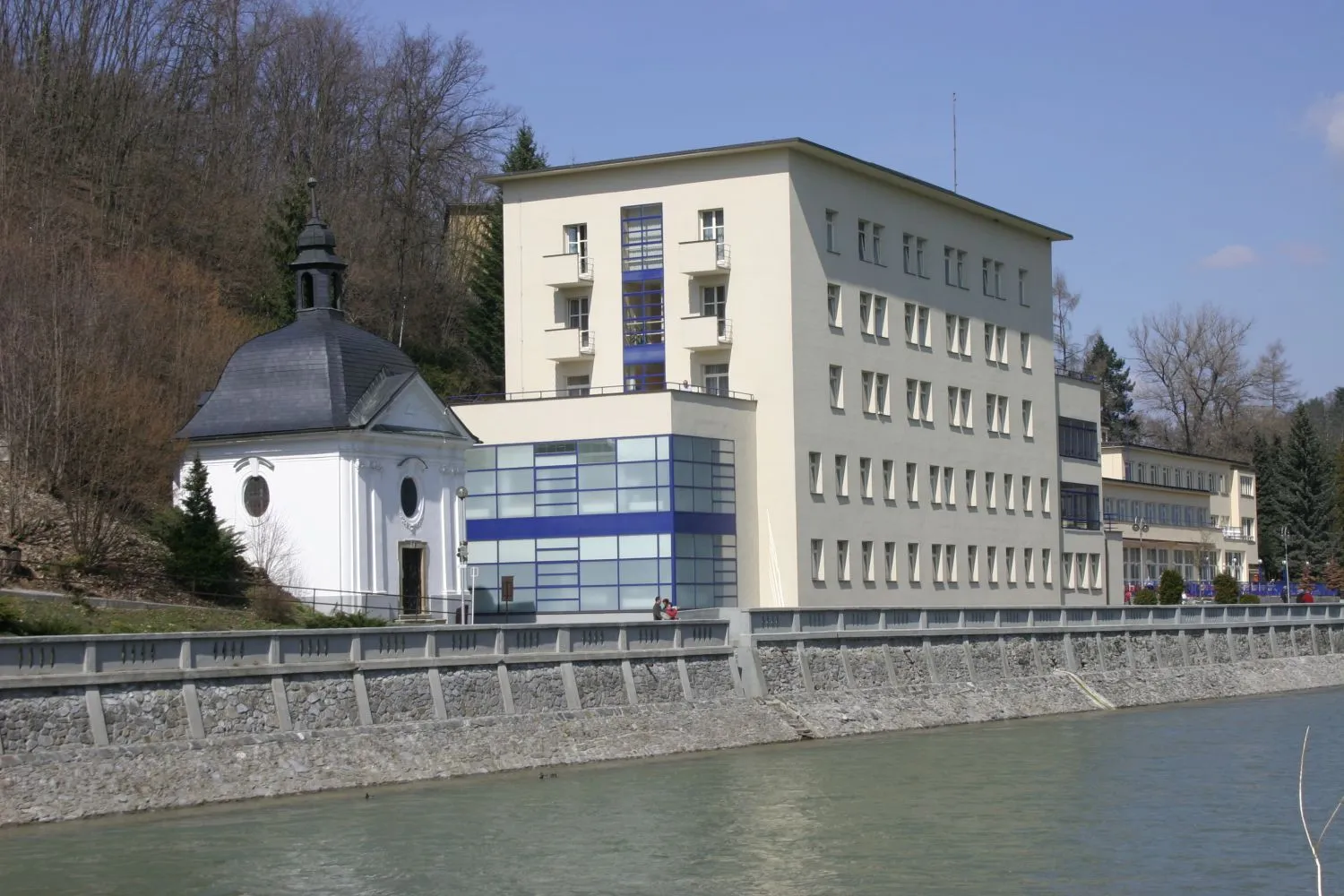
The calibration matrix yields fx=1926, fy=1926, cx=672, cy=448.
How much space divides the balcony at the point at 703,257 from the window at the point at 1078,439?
2449 centimetres

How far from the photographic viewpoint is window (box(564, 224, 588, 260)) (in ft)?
228

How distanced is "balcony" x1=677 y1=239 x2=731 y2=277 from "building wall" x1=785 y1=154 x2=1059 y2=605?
99.6 inches

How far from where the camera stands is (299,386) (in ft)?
178

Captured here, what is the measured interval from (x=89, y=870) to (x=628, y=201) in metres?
46.4

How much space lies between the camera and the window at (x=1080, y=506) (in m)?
84.2

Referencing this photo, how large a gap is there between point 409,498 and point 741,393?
1534cm

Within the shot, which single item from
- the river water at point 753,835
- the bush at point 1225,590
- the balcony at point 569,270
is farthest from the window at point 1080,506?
the river water at point 753,835

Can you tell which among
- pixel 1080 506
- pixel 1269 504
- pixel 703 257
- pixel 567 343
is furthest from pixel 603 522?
pixel 1269 504

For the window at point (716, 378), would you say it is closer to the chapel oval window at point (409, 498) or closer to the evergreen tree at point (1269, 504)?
the chapel oval window at point (409, 498)

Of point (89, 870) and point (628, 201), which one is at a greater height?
point (628, 201)

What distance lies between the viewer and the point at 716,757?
40.6m

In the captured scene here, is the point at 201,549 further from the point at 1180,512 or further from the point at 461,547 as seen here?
the point at 1180,512

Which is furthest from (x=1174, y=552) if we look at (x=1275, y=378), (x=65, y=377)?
(x=65, y=377)

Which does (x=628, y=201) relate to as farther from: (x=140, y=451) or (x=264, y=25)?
(x=264, y=25)
